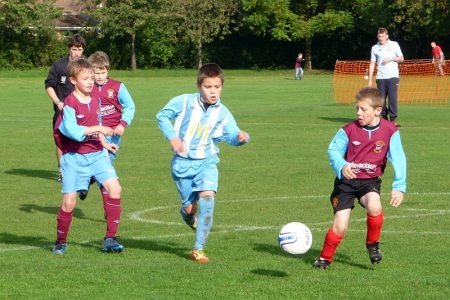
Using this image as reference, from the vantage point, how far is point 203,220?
8.42 meters

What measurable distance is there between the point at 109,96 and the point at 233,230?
238 centimetres

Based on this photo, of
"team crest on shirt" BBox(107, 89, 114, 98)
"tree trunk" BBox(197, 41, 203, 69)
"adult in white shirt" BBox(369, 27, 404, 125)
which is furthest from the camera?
"tree trunk" BBox(197, 41, 203, 69)

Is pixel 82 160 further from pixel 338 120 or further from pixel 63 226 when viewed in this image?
pixel 338 120

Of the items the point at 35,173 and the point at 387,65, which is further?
the point at 387,65

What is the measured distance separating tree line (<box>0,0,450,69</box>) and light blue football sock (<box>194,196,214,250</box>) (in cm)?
5539

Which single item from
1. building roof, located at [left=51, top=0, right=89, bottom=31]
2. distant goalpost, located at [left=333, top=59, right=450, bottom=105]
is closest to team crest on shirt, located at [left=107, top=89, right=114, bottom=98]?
distant goalpost, located at [left=333, top=59, right=450, bottom=105]

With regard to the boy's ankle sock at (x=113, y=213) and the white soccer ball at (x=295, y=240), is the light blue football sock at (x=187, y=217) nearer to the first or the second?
the boy's ankle sock at (x=113, y=213)

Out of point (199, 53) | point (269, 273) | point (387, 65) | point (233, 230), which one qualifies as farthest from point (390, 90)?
point (199, 53)

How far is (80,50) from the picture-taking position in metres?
12.8

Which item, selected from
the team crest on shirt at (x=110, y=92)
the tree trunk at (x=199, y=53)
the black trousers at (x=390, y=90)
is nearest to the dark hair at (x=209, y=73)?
the team crest on shirt at (x=110, y=92)

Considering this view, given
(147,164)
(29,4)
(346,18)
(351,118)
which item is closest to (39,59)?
(29,4)

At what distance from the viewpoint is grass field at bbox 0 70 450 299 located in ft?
24.1

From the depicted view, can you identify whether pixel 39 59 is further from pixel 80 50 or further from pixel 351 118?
pixel 80 50

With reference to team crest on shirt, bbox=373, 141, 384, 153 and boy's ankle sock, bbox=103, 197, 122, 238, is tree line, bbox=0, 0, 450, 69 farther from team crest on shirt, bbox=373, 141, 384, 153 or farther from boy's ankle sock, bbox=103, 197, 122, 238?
team crest on shirt, bbox=373, 141, 384, 153
